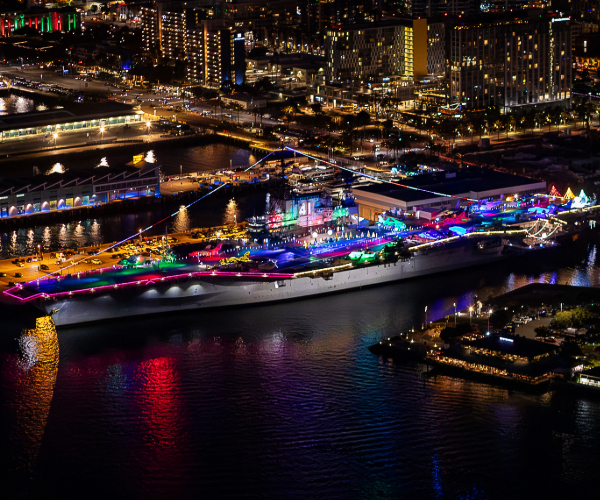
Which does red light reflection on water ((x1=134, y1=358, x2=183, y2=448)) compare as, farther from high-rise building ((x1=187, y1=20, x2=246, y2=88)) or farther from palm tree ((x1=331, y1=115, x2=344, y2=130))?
high-rise building ((x1=187, y1=20, x2=246, y2=88))

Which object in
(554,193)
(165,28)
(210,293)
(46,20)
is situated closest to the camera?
(210,293)

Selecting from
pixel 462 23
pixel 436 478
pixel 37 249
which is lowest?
pixel 436 478

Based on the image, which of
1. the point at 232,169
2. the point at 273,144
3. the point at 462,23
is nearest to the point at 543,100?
the point at 462,23

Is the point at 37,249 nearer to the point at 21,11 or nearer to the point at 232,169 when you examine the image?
the point at 232,169

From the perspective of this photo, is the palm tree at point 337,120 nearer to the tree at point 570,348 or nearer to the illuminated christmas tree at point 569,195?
the illuminated christmas tree at point 569,195

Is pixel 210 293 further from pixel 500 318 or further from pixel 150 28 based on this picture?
pixel 150 28

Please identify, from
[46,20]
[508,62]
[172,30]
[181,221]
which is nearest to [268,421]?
[181,221]

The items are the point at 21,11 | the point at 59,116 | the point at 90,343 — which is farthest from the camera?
the point at 21,11
